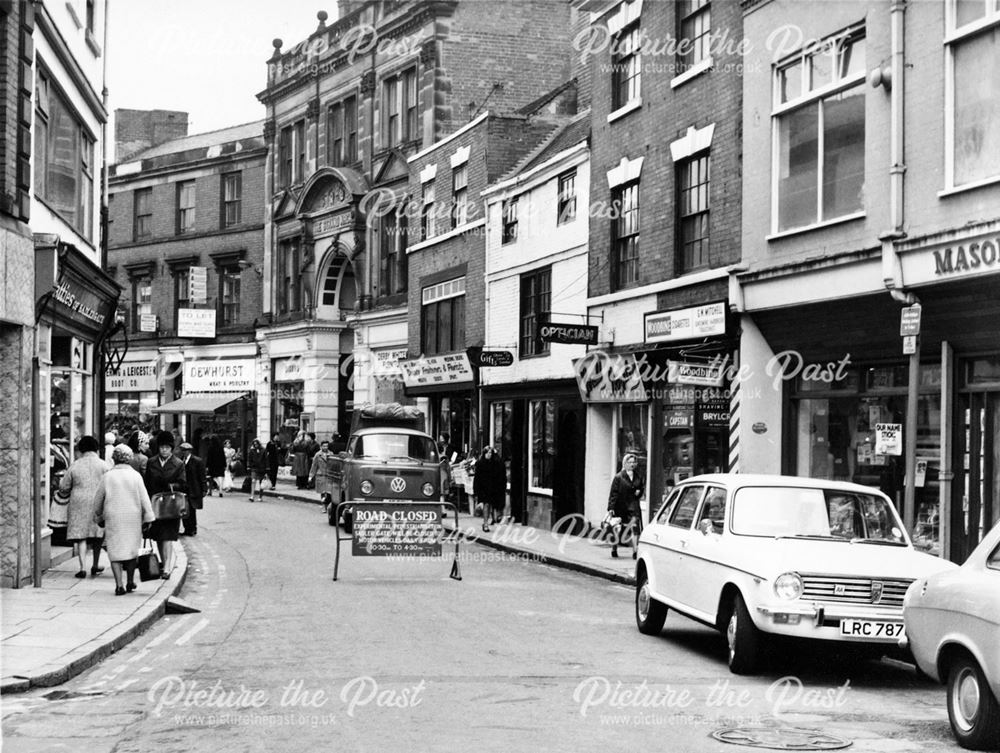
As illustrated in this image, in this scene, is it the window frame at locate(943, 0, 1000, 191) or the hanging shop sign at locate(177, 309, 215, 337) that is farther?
the hanging shop sign at locate(177, 309, 215, 337)

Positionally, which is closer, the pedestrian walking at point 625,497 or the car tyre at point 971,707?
the car tyre at point 971,707

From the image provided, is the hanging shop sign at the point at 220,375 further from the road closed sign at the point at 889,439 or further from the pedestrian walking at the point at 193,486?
the road closed sign at the point at 889,439

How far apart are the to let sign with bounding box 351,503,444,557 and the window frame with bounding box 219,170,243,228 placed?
120ft

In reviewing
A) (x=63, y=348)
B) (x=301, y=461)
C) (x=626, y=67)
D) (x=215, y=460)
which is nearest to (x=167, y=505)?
(x=63, y=348)

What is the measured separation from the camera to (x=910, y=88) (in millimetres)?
16203

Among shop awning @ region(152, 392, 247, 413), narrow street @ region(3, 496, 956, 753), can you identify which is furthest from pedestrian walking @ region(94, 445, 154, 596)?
shop awning @ region(152, 392, 247, 413)

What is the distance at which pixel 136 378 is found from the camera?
56.1 metres

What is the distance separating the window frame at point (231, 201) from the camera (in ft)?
174

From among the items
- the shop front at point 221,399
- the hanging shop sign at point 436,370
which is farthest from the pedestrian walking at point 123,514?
the shop front at point 221,399

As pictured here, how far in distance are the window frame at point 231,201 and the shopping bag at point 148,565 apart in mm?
37362

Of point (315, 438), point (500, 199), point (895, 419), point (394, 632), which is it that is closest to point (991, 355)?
point (895, 419)

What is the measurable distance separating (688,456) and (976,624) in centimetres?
1453

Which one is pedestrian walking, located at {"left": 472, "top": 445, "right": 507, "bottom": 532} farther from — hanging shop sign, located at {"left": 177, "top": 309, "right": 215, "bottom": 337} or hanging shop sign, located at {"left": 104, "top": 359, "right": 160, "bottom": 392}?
hanging shop sign, located at {"left": 104, "top": 359, "right": 160, "bottom": 392}

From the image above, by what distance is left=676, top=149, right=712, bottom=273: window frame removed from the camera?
21.5 m
